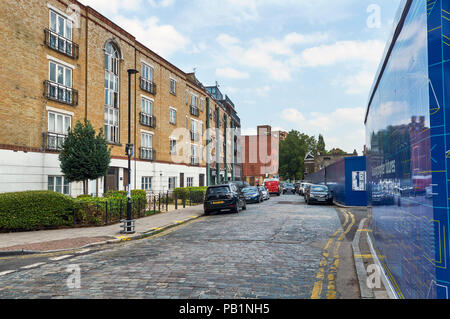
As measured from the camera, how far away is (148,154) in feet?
95.9

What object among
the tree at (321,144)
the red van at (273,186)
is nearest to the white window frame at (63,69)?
the red van at (273,186)

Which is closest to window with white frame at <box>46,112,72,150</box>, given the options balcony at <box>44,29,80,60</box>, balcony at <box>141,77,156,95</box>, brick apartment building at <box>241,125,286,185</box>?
balcony at <box>44,29,80,60</box>

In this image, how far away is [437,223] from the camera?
2.57 metres

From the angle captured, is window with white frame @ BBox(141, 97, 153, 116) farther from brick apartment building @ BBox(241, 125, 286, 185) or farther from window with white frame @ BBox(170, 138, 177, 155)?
brick apartment building @ BBox(241, 125, 286, 185)

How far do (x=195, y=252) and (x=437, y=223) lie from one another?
641 cm

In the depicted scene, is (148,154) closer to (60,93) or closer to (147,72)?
(147,72)

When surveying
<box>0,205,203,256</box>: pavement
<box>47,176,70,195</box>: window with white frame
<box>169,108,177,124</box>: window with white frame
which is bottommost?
<box>0,205,203,256</box>: pavement

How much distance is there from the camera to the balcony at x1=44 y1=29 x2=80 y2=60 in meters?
18.7

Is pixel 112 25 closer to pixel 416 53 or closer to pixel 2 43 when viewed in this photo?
A: pixel 2 43

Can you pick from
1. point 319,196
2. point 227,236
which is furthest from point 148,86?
point 227,236

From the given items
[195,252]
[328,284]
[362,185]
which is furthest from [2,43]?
[362,185]

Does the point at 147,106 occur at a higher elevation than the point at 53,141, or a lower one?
higher

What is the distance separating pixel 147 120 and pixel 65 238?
19468 millimetres

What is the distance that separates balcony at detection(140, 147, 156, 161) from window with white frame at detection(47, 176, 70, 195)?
9001 millimetres
